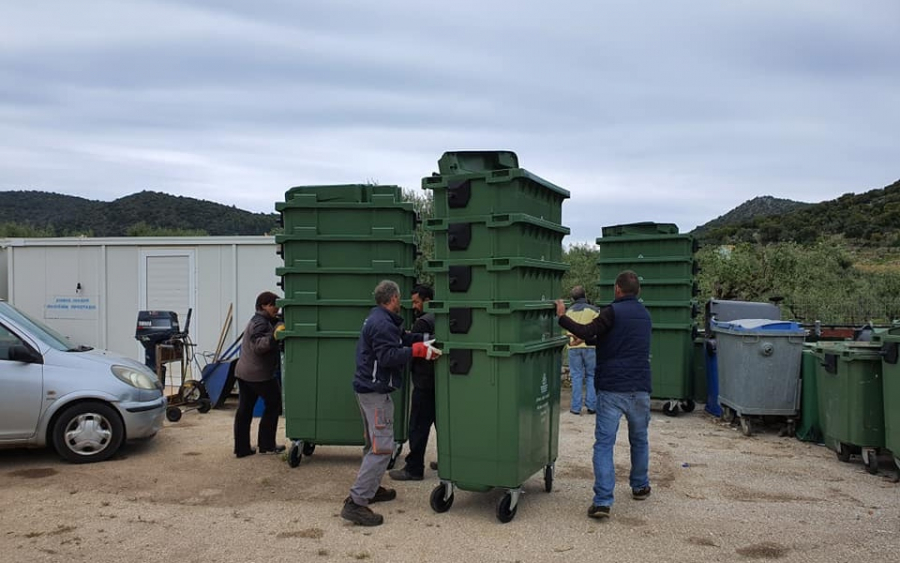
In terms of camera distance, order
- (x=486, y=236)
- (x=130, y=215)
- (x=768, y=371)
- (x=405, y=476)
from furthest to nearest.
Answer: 1. (x=130, y=215)
2. (x=768, y=371)
3. (x=405, y=476)
4. (x=486, y=236)

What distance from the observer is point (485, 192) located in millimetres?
5934

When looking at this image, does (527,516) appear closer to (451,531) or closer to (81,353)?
(451,531)

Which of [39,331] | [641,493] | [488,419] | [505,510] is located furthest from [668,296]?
[39,331]

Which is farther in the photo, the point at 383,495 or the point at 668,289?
the point at 668,289

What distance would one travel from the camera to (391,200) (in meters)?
7.46

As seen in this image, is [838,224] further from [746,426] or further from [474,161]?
[474,161]

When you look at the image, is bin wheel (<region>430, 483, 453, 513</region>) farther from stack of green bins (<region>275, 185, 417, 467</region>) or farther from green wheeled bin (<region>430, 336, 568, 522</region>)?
stack of green bins (<region>275, 185, 417, 467</region>)

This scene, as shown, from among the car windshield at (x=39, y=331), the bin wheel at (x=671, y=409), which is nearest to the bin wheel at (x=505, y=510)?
the car windshield at (x=39, y=331)

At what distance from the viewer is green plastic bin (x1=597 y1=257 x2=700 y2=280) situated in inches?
435

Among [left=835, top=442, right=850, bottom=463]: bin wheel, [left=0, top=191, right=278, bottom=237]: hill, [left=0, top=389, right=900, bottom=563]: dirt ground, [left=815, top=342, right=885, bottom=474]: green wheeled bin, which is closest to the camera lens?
[left=0, top=389, right=900, bottom=563]: dirt ground

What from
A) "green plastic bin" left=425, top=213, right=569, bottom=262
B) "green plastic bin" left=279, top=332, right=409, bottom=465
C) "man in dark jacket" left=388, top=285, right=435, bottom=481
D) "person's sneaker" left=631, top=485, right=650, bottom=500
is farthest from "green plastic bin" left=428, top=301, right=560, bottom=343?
"green plastic bin" left=279, top=332, right=409, bottom=465

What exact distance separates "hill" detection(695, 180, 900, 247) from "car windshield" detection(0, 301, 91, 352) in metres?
28.7

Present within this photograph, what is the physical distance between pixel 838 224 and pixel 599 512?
1465 inches

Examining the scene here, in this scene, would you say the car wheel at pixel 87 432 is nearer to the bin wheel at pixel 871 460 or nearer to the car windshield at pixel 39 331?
the car windshield at pixel 39 331
